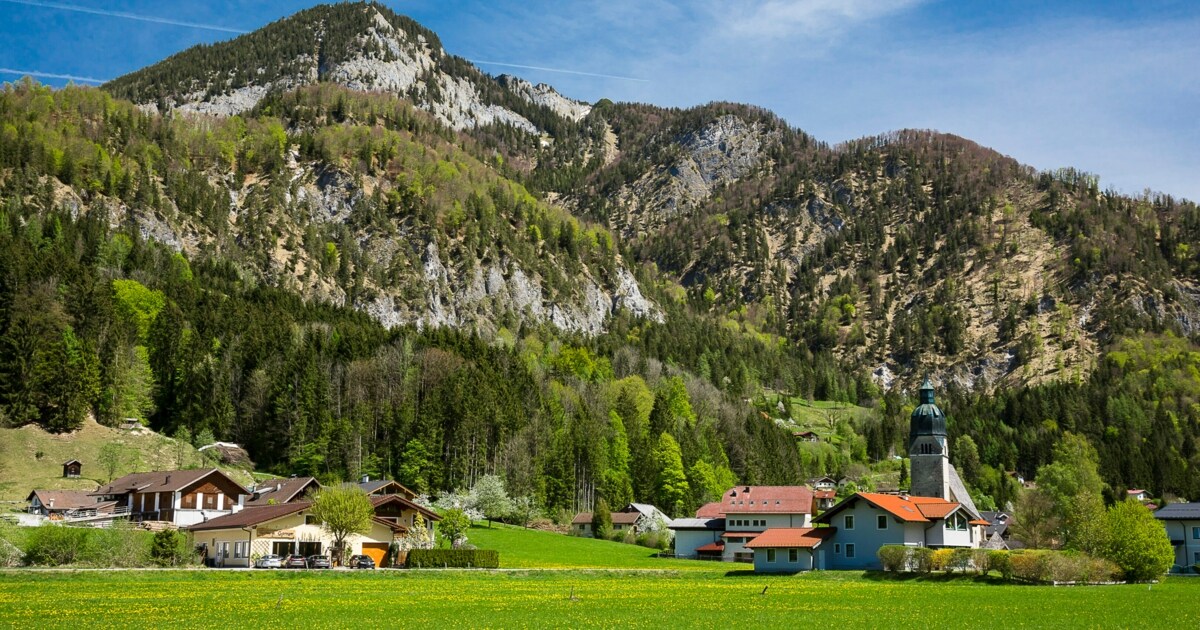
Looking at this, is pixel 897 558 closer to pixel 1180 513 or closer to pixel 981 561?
pixel 981 561

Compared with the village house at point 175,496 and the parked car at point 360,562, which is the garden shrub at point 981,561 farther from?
the village house at point 175,496

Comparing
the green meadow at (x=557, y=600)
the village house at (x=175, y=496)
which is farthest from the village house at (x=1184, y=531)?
the village house at (x=175, y=496)

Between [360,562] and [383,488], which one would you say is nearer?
[360,562]

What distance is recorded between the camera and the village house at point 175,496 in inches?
3199

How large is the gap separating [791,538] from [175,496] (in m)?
48.9

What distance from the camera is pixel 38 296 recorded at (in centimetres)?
10962

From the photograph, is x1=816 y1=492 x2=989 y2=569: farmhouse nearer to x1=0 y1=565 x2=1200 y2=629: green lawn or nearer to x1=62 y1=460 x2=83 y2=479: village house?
x1=0 y1=565 x2=1200 y2=629: green lawn

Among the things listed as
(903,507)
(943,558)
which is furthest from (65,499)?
(903,507)

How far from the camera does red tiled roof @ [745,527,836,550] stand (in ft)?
245

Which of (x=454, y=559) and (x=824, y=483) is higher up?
(x=824, y=483)

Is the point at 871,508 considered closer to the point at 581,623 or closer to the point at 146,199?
the point at 581,623

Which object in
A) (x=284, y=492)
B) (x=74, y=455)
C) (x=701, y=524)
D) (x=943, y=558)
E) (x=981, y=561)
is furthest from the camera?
(x=701, y=524)

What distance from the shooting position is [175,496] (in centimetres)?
8138

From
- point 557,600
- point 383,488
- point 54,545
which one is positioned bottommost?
point 557,600
